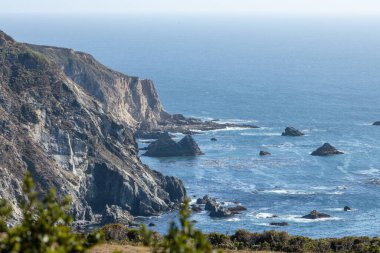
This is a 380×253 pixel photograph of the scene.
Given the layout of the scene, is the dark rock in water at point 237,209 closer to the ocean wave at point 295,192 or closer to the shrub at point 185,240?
the ocean wave at point 295,192

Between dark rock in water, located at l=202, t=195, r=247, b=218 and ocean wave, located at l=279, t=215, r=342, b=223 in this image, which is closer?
ocean wave, located at l=279, t=215, r=342, b=223

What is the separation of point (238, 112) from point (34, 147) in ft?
272

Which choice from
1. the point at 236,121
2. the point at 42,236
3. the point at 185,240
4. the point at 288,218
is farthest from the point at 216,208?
the point at 42,236

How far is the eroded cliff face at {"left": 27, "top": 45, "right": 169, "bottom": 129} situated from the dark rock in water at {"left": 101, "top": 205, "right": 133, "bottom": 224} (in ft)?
161

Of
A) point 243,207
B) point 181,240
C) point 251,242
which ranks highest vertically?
point 181,240

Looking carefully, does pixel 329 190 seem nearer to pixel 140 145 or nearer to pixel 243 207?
pixel 243 207

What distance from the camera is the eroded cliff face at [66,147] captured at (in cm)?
9306

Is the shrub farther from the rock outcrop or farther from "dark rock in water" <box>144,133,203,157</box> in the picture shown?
"dark rock in water" <box>144,133,203,157</box>

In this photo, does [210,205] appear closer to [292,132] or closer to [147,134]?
[147,134]

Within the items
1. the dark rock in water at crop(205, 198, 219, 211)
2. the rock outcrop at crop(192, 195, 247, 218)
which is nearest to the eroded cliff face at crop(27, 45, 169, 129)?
Answer: the rock outcrop at crop(192, 195, 247, 218)

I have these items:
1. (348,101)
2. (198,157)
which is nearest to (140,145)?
(198,157)

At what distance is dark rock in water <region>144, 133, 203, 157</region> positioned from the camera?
13125 centimetres

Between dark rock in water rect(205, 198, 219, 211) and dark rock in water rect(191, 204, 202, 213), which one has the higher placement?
dark rock in water rect(205, 198, 219, 211)

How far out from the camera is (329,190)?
108m
